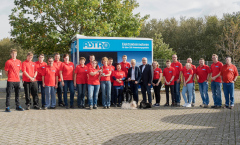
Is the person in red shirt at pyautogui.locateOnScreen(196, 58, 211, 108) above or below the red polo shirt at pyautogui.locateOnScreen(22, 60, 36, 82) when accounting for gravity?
below

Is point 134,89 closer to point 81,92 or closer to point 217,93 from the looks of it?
point 81,92

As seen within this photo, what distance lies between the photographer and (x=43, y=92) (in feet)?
32.7

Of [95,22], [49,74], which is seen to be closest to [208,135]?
[49,74]

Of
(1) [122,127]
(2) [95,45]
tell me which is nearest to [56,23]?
(2) [95,45]

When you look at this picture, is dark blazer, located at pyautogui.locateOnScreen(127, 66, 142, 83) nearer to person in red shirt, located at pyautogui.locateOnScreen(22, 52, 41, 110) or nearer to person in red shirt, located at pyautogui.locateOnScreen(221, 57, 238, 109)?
person in red shirt, located at pyautogui.locateOnScreen(221, 57, 238, 109)

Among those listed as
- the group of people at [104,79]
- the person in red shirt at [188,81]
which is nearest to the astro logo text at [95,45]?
the group of people at [104,79]

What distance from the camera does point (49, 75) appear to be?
381 inches

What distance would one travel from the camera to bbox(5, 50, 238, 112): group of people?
9.41m

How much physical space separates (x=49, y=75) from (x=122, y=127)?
4.31 m

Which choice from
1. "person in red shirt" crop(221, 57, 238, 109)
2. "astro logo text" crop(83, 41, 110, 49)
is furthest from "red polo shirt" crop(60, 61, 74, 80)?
"person in red shirt" crop(221, 57, 238, 109)

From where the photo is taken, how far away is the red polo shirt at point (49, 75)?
381 inches

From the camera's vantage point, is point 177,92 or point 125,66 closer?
point 177,92

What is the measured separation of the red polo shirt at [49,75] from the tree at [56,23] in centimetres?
603

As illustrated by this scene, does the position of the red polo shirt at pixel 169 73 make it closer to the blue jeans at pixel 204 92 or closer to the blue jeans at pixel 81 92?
the blue jeans at pixel 204 92
